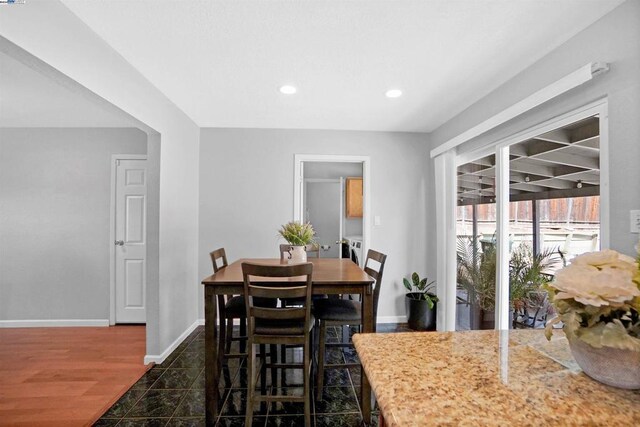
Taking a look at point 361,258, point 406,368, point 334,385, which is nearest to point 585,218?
point 406,368

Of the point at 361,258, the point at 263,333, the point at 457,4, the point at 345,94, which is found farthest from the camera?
the point at 361,258

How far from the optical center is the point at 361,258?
414 cm

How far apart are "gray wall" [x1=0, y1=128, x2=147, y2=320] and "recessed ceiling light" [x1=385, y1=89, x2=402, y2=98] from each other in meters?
3.15

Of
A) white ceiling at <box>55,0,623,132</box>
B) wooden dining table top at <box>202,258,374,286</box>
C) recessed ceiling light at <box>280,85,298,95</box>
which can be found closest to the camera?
white ceiling at <box>55,0,623,132</box>

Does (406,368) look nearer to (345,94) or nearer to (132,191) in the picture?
(345,94)

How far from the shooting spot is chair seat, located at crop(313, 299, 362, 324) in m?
2.15

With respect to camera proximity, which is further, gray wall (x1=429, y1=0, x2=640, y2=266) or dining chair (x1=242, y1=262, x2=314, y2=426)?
dining chair (x1=242, y1=262, x2=314, y2=426)

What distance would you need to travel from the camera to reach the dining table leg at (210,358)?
1.87 meters

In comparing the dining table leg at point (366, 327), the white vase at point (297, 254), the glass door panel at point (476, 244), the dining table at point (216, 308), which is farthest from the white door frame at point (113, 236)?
the glass door panel at point (476, 244)

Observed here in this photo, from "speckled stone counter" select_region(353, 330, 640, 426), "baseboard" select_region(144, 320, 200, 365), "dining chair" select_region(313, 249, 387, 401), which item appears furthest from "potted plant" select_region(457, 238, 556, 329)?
"baseboard" select_region(144, 320, 200, 365)

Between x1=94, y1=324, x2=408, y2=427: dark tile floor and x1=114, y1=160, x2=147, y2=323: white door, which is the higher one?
x1=114, y1=160, x2=147, y2=323: white door

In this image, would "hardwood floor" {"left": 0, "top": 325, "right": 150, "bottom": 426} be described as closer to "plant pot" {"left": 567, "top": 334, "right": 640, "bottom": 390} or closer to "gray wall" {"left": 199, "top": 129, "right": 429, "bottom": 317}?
"gray wall" {"left": 199, "top": 129, "right": 429, "bottom": 317}

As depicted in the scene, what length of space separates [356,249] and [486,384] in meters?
3.69

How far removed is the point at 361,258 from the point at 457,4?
308 cm
